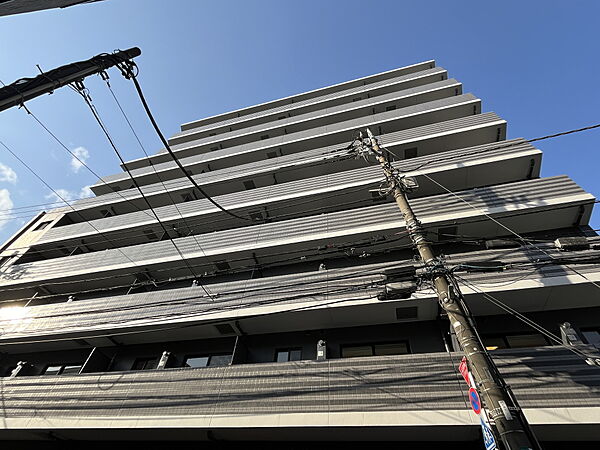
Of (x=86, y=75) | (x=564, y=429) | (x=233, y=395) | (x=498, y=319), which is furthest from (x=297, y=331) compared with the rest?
(x=86, y=75)

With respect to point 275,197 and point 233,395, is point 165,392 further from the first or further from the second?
point 275,197

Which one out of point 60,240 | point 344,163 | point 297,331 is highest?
point 344,163

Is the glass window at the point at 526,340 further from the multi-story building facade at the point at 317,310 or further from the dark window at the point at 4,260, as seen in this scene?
the dark window at the point at 4,260

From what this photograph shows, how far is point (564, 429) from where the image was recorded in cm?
634

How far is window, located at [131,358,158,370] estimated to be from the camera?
Result: 38.1 feet

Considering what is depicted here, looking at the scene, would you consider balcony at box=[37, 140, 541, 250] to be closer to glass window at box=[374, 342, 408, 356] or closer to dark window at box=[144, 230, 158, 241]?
dark window at box=[144, 230, 158, 241]

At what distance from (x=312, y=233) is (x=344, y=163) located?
6.65 m

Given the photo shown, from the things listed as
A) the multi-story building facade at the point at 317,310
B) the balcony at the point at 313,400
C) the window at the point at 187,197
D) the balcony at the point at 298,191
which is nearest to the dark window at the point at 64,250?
the multi-story building facade at the point at 317,310

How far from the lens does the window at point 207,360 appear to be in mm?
11070

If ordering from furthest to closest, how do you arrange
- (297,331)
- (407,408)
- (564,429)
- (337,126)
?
(337,126) < (297,331) < (407,408) < (564,429)

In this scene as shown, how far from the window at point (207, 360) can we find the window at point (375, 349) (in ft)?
14.6

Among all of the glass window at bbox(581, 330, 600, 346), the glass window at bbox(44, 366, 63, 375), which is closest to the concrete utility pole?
the glass window at bbox(581, 330, 600, 346)

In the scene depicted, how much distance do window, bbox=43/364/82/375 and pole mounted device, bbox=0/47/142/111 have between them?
463 inches

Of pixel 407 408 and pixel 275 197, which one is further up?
pixel 275 197
